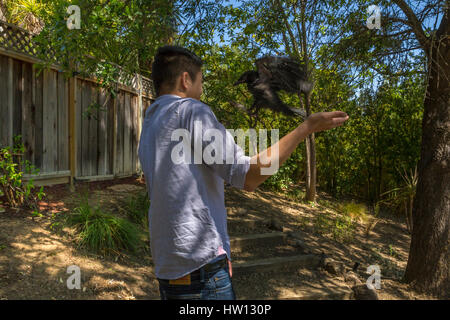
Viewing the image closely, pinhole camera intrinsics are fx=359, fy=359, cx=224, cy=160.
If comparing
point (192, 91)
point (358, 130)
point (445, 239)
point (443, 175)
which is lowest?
point (445, 239)

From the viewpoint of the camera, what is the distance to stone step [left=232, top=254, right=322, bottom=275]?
4.32 m

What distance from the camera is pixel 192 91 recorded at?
1359mm

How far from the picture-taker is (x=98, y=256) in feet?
12.5

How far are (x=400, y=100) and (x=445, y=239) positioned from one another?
4.95 meters

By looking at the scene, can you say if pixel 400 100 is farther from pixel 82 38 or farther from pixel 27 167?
pixel 27 167

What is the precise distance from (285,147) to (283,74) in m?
1.19

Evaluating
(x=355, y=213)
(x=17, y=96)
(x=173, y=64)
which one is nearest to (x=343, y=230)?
(x=355, y=213)

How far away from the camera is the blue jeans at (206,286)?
3.92 ft

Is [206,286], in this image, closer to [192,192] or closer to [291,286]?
[192,192]

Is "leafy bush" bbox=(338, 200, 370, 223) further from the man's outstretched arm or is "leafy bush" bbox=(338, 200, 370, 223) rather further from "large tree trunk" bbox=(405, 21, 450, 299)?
the man's outstretched arm

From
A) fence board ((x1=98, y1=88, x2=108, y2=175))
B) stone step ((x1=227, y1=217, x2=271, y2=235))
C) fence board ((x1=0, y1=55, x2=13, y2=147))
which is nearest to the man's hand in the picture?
stone step ((x1=227, y1=217, x2=271, y2=235))

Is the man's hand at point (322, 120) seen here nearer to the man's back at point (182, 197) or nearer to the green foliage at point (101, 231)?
the man's back at point (182, 197)

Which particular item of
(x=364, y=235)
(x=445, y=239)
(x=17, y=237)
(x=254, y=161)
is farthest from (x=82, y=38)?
(x=364, y=235)

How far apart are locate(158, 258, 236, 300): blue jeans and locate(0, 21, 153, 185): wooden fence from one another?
3.93 m
